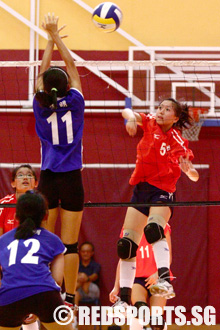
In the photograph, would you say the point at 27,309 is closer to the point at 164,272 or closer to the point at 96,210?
the point at 164,272

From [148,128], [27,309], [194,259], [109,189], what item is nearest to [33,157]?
[109,189]

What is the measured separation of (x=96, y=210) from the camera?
11.1m

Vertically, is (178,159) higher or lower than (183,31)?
lower

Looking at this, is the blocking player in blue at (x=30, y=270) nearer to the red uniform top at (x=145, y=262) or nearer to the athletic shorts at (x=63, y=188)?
the athletic shorts at (x=63, y=188)

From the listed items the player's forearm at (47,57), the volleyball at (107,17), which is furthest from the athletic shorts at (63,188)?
the volleyball at (107,17)

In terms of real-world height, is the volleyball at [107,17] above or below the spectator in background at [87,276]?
above

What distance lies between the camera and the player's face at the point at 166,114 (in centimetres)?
668

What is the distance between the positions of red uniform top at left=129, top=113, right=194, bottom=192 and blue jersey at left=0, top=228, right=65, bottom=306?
6.03ft

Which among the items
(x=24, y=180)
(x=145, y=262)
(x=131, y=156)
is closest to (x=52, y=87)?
(x=24, y=180)

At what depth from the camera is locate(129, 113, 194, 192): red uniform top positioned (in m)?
6.62

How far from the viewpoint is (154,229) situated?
6.23 metres

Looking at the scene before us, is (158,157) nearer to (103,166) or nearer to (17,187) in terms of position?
(17,187)

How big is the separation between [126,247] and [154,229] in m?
0.40

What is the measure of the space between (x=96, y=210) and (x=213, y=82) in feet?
9.47
